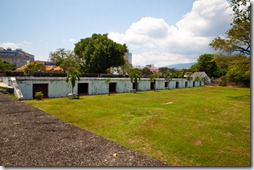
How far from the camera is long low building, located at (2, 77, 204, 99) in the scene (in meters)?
23.2

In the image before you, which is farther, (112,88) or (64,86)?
(112,88)

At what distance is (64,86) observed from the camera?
27.4 meters

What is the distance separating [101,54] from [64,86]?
1839cm

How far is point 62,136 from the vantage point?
7734 mm

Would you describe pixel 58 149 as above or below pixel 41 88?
below

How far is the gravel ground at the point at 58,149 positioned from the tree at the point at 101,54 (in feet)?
118

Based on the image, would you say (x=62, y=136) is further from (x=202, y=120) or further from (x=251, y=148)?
(x=202, y=120)

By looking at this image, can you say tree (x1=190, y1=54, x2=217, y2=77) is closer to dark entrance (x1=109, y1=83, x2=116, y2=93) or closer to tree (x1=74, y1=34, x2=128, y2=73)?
tree (x1=74, y1=34, x2=128, y2=73)

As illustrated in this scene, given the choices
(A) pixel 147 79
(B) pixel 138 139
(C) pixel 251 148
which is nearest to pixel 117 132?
(B) pixel 138 139

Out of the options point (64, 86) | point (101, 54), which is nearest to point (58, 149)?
point (64, 86)

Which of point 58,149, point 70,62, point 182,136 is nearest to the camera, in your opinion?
point 58,149

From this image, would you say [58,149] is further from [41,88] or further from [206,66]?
[206,66]

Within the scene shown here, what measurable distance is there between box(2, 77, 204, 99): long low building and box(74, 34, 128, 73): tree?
10.3m

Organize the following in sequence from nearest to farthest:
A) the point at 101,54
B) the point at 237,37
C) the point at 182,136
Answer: the point at 182,136 < the point at 237,37 < the point at 101,54
